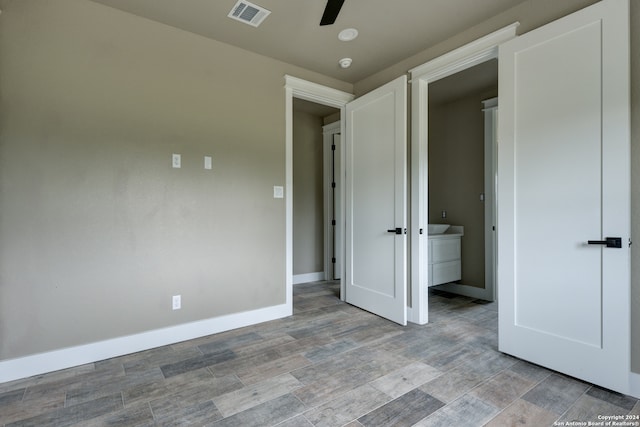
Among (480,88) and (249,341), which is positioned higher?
(480,88)

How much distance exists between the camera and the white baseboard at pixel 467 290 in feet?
13.2

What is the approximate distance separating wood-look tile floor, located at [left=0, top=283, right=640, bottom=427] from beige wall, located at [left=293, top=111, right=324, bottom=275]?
2.28m

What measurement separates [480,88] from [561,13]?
1819 millimetres

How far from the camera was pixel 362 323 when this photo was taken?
319 cm

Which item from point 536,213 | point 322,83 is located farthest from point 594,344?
point 322,83

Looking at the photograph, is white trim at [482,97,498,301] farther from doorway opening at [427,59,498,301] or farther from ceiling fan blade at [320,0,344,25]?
ceiling fan blade at [320,0,344,25]

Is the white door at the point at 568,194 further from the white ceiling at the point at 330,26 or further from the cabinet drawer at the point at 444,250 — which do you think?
the cabinet drawer at the point at 444,250

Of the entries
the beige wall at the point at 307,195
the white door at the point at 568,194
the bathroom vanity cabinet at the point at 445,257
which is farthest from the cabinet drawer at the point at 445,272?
the beige wall at the point at 307,195

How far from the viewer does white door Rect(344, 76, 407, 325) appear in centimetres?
314

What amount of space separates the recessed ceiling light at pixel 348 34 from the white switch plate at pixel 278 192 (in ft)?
5.05

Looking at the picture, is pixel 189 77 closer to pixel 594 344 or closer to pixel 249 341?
pixel 249 341

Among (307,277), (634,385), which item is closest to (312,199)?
(307,277)

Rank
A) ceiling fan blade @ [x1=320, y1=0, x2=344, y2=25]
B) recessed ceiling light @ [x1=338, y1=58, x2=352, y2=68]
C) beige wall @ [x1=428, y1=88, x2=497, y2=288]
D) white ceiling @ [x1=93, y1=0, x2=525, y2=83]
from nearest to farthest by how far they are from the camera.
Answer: ceiling fan blade @ [x1=320, y1=0, x2=344, y2=25] → white ceiling @ [x1=93, y1=0, x2=525, y2=83] → recessed ceiling light @ [x1=338, y1=58, x2=352, y2=68] → beige wall @ [x1=428, y1=88, x2=497, y2=288]

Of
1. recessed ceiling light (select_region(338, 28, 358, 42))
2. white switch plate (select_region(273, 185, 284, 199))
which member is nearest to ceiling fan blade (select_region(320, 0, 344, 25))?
recessed ceiling light (select_region(338, 28, 358, 42))
